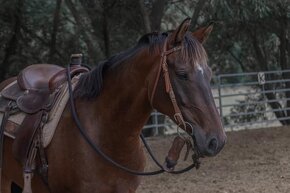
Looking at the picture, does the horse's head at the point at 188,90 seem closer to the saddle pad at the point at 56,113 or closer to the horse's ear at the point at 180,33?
the horse's ear at the point at 180,33

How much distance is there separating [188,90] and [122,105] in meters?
0.51

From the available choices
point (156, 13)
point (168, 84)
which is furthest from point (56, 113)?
point (156, 13)

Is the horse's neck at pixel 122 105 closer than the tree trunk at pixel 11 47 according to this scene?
Yes

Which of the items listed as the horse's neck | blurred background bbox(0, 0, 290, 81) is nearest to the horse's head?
the horse's neck

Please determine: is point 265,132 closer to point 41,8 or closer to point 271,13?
point 271,13

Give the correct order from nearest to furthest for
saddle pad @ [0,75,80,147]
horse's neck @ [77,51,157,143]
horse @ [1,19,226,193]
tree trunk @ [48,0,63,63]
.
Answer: horse @ [1,19,226,193] → horse's neck @ [77,51,157,143] → saddle pad @ [0,75,80,147] → tree trunk @ [48,0,63,63]

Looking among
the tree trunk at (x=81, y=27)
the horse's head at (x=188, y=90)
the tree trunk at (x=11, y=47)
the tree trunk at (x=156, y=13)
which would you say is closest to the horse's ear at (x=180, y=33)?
the horse's head at (x=188, y=90)

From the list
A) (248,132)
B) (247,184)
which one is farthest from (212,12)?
(247,184)

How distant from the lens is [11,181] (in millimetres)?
3666

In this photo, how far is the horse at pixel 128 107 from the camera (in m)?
2.54

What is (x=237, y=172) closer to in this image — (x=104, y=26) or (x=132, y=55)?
(x=132, y=55)

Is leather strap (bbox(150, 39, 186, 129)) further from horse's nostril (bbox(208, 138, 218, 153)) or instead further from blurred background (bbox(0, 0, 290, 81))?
blurred background (bbox(0, 0, 290, 81))

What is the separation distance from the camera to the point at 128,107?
9.48 ft

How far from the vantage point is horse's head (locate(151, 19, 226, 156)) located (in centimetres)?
246
